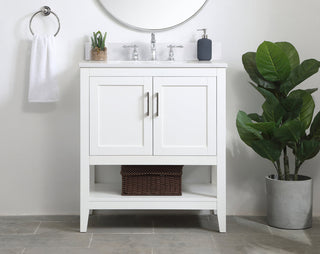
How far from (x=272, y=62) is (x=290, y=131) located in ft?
1.26

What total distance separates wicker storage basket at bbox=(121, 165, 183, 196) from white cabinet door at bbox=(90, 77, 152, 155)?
0.16 metres

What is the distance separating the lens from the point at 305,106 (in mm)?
2678

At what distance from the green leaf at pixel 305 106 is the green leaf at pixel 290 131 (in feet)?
0.38

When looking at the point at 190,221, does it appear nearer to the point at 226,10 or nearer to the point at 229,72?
the point at 229,72

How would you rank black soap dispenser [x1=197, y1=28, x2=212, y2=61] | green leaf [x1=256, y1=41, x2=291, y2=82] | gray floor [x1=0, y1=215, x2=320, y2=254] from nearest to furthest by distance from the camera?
gray floor [x1=0, y1=215, x2=320, y2=254], green leaf [x1=256, y1=41, x2=291, y2=82], black soap dispenser [x1=197, y1=28, x2=212, y2=61]

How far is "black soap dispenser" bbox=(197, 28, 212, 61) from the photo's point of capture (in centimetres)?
284

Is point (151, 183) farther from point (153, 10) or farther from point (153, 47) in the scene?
point (153, 10)

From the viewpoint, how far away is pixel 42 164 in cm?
299

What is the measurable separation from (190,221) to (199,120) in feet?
2.16

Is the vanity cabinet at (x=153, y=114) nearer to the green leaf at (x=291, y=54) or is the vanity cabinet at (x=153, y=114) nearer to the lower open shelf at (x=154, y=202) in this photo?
the lower open shelf at (x=154, y=202)

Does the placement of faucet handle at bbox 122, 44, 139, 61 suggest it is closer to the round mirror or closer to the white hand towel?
the round mirror

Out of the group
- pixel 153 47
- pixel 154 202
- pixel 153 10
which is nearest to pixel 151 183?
pixel 154 202

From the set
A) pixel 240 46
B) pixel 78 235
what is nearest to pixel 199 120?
pixel 240 46

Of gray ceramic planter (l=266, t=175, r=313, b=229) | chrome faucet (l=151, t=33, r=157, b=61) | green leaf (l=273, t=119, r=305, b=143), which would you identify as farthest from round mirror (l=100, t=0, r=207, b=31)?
gray ceramic planter (l=266, t=175, r=313, b=229)
